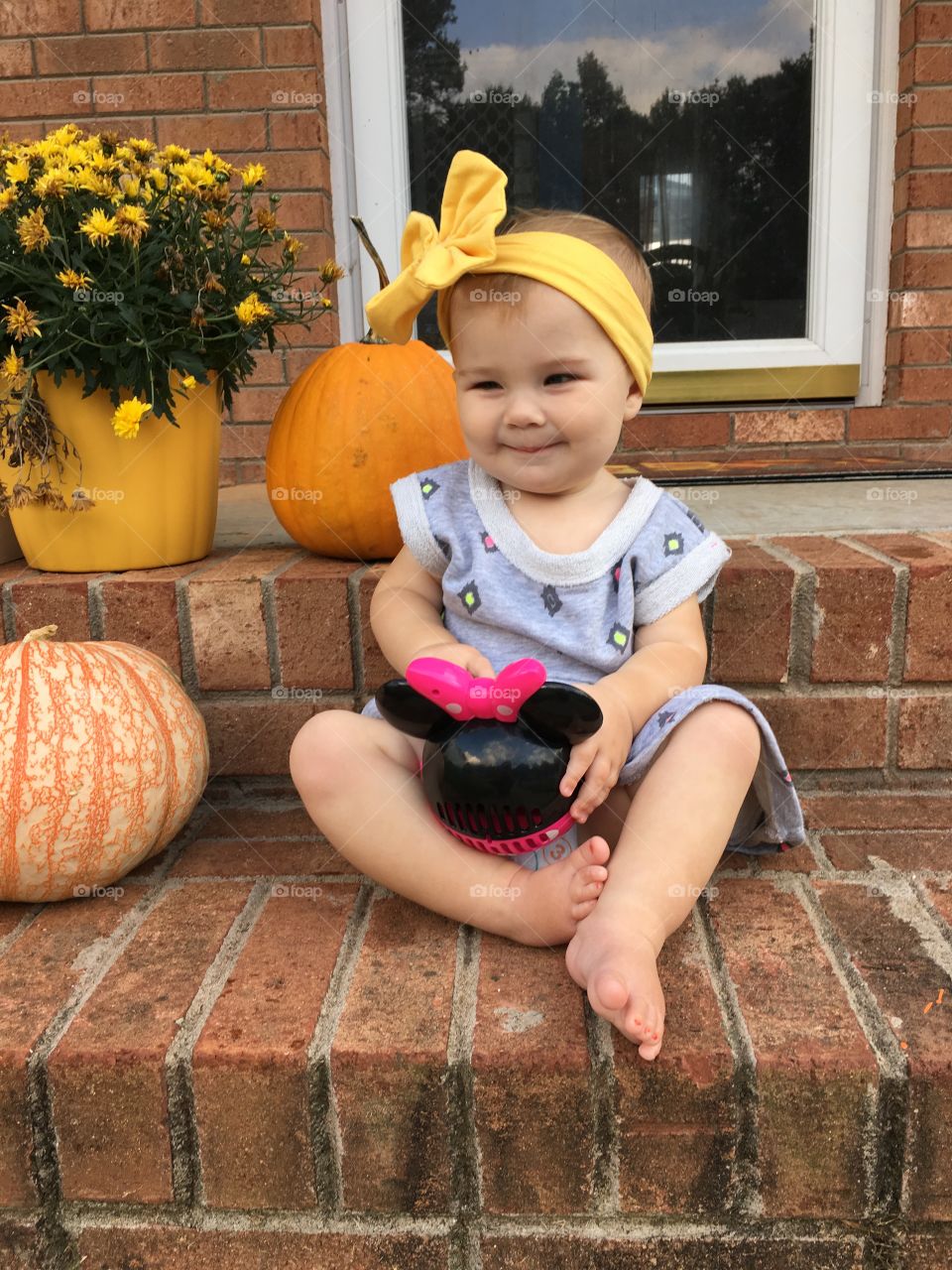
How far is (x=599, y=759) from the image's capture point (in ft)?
4.16

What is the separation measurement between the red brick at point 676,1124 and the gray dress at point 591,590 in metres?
0.45

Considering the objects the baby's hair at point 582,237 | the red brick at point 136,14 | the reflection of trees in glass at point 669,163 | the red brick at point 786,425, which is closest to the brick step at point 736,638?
the baby's hair at point 582,237

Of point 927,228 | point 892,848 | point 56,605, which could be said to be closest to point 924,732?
point 892,848

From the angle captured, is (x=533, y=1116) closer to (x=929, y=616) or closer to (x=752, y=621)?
(x=752, y=621)

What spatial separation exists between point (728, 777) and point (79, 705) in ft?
2.91

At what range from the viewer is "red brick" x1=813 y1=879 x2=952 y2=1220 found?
1.05 meters

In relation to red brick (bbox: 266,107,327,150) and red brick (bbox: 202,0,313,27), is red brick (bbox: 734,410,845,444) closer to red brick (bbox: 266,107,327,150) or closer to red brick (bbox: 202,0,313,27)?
red brick (bbox: 266,107,327,150)

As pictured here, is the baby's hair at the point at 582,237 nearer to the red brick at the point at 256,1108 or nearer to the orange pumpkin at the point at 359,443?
the orange pumpkin at the point at 359,443

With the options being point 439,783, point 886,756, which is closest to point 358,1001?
point 439,783

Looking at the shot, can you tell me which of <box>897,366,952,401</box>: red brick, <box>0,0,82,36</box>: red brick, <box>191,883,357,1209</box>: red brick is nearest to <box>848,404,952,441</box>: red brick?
<box>897,366,952,401</box>: red brick

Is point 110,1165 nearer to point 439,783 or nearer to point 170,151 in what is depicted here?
point 439,783

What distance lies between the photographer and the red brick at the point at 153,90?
2.88m

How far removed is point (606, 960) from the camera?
43.7 inches

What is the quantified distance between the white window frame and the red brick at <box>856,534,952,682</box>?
1.63m
